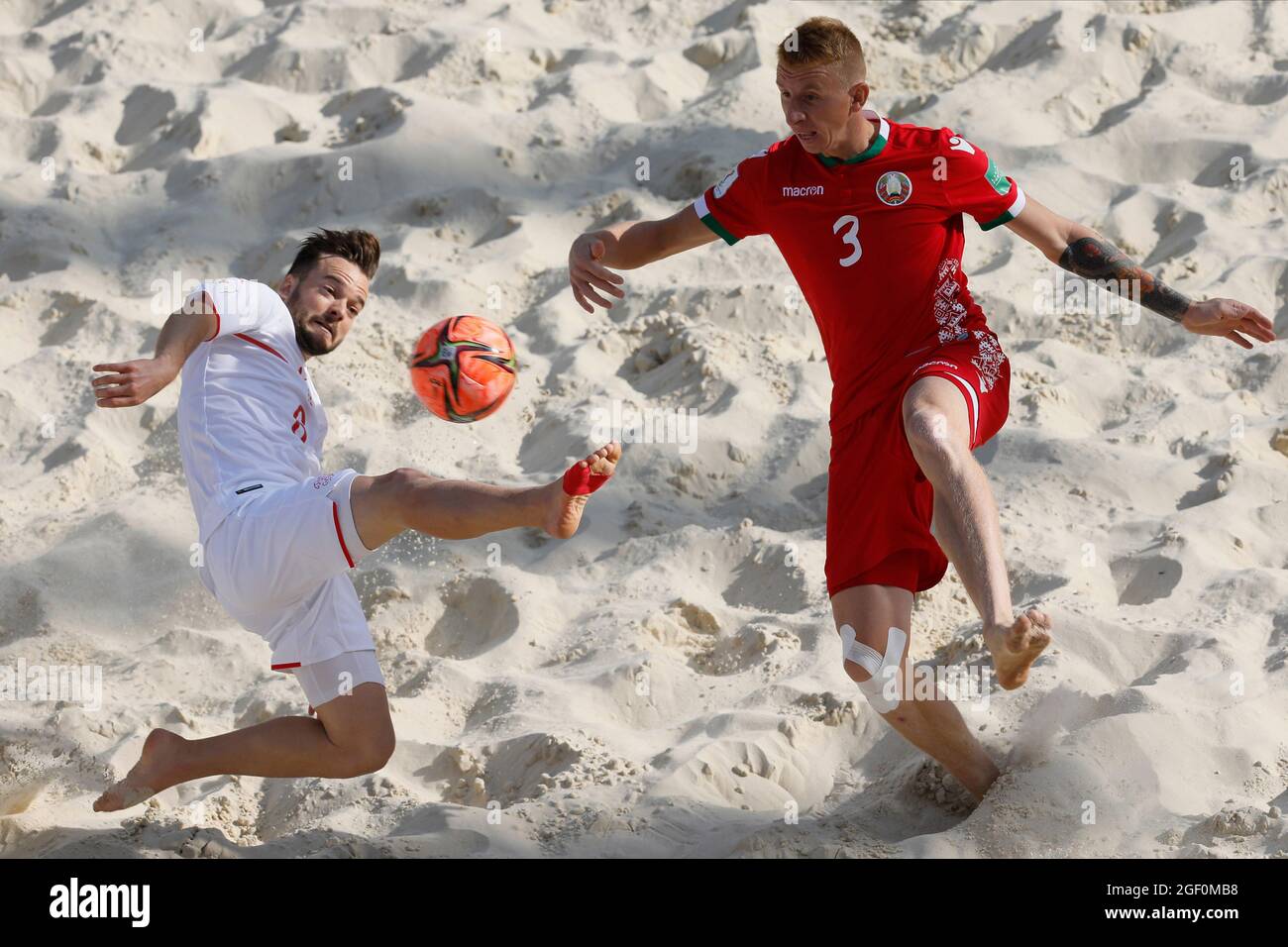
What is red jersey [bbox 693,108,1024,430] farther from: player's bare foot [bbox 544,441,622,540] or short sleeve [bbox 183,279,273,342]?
short sleeve [bbox 183,279,273,342]

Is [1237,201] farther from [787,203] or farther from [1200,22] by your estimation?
[787,203]

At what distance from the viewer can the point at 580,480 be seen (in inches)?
132

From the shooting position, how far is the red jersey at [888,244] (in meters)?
3.78

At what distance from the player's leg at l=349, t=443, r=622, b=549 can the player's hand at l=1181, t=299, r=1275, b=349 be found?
1591 millimetres

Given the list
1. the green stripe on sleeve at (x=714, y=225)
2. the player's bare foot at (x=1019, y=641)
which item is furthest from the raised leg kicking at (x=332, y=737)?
the player's bare foot at (x=1019, y=641)

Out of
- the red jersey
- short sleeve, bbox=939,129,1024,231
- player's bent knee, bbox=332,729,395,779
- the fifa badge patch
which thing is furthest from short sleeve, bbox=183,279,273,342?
short sleeve, bbox=939,129,1024,231

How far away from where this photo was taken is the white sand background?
377cm

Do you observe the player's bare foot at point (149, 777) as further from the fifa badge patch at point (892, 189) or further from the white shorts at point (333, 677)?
the fifa badge patch at point (892, 189)

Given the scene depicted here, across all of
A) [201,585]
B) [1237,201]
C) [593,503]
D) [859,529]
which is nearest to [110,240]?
[201,585]

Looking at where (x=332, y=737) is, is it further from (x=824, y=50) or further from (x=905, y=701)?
(x=824, y=50)

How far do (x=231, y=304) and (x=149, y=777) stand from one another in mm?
1106

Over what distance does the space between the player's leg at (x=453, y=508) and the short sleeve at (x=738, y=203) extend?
100cm

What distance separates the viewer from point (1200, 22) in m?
6.46

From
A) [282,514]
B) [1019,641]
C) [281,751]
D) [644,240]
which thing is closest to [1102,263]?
[644,240]
